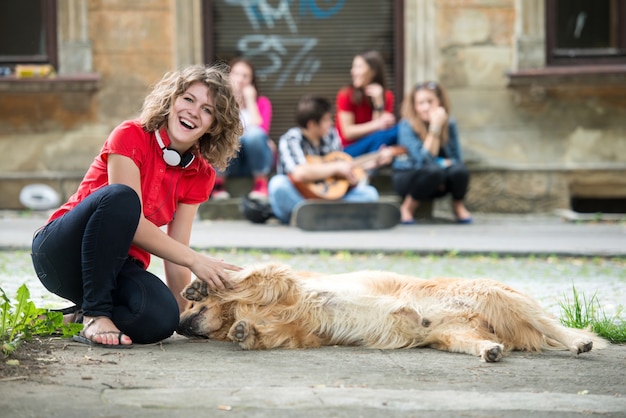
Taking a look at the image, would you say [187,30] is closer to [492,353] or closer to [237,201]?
[237,201]

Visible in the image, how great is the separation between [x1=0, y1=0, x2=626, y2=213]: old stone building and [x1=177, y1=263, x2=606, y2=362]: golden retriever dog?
24.2ft

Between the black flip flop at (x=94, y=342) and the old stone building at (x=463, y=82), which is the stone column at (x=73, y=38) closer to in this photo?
the old stone building at (x=463, y=82)

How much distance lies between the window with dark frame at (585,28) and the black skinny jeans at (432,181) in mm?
2254

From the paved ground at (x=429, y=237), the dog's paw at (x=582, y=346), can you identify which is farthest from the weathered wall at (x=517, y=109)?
the dog's paw at (x=582, y=346)

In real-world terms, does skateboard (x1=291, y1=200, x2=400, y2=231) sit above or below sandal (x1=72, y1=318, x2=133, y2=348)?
below

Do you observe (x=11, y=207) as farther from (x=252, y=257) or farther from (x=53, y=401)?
(x=53, y=401)

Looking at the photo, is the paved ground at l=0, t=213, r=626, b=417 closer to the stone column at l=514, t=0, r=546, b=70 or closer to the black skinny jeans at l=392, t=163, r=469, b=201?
the black skinny jeans at l=392, t=163, r=469, b=201

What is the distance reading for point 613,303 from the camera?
19.1ft

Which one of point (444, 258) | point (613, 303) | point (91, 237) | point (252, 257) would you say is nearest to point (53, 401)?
point (91, 237)

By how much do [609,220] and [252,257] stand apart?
481cm

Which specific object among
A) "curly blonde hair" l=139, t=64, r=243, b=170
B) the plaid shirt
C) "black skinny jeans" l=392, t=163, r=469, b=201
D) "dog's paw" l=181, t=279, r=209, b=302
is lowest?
"black skinny jeans" l=392, t=163, r=469, b=201

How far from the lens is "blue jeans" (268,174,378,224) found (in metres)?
10.0

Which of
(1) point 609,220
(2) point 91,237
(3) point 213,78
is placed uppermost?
(3) point 213,78

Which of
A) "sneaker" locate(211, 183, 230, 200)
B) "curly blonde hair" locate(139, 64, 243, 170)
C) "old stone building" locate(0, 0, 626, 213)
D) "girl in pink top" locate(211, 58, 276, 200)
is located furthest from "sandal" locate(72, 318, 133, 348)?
"old stone building" locate(0, 0, 626, 213)
